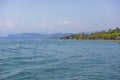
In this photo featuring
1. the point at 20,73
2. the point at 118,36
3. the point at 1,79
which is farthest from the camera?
the point at 118,36

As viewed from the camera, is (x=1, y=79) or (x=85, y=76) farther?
(x=85, y=76)

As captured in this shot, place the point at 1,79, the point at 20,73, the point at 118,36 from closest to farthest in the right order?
the point at 1,79 < the point at 20,73 < the point at 118,36

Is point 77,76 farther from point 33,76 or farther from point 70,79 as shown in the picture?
point 33,76

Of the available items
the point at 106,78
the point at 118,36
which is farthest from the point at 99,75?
the point at 118,36

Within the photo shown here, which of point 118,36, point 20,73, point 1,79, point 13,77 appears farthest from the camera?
point 118,36

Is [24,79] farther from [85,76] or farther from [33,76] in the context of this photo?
[85,76]

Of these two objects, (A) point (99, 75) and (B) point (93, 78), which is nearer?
(B) point (93, 78)

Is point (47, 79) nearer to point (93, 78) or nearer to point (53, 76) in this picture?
point (53, 76)

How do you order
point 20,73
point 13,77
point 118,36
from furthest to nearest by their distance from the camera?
point 118,36 < point 20,73 < point 13,77

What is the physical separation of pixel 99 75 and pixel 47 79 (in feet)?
16.8

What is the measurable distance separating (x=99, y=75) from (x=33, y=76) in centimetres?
616

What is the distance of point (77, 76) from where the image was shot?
22.8 metres

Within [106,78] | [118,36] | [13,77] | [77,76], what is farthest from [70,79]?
[118,36]

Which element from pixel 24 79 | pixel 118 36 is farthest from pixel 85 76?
pixel 118 36
